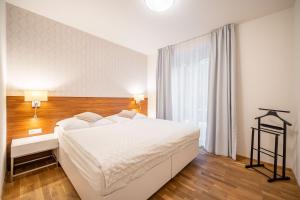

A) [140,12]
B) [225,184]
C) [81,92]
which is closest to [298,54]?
[225,184]

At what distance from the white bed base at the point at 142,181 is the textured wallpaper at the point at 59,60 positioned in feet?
4.53

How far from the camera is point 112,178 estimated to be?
3.93ft

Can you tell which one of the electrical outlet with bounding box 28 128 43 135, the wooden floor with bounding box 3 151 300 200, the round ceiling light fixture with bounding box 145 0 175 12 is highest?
the round ceiling light fixture with bounding box 145 0 175 12

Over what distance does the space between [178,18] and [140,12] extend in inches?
29.2

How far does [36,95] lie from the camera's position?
89.6 inches

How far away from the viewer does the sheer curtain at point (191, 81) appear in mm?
3301

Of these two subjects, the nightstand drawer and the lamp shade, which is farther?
the lamp shade

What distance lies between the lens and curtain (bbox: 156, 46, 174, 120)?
13.0 ft

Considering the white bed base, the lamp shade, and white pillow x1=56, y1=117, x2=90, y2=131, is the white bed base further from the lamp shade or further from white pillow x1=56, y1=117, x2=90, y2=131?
the lamp shade

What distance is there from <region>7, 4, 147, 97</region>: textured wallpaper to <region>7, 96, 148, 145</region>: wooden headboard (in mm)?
140

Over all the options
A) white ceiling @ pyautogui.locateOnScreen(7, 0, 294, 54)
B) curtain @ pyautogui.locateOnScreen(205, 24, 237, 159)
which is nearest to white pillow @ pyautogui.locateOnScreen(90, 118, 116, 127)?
white ceiling @ pyautogui.locateOnScreen(7, 0, 294, 54)

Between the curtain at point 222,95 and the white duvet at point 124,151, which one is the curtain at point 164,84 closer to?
the curtain at point 222,95

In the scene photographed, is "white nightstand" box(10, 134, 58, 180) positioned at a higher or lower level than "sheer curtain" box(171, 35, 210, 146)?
lower

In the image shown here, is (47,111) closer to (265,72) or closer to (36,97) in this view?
(36,97)
